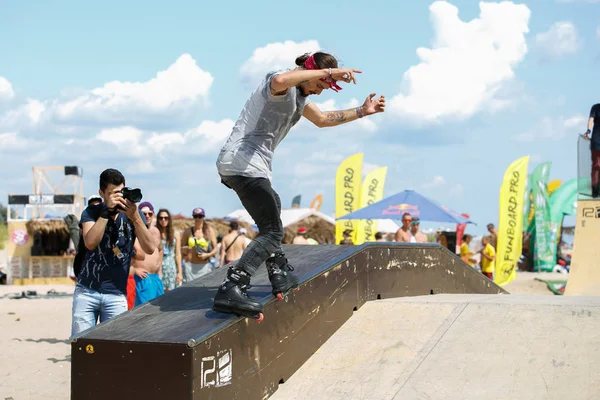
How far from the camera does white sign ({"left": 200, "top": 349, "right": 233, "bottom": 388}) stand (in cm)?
361

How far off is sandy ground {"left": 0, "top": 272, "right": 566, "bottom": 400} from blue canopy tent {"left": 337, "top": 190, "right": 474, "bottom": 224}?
7.35m

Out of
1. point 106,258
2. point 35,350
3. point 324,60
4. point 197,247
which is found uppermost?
point 324,60

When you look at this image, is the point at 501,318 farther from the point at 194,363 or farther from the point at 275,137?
the point at 194,363

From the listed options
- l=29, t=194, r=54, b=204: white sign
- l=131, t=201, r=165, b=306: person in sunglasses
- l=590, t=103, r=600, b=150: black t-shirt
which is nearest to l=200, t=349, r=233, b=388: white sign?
l=131, t=201, r=165, b=306: person in sunglasses

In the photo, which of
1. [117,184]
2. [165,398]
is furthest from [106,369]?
[117,184]

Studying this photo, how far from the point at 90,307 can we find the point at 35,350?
3.99 m

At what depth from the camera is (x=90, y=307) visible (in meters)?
4.89

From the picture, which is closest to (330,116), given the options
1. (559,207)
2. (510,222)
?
(510,222)

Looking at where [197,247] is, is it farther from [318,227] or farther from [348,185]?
[318,227]

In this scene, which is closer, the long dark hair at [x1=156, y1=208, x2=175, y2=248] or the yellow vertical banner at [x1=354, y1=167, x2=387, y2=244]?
the long dark hair at [x1=156, y1=208, x2=175, y2=248]

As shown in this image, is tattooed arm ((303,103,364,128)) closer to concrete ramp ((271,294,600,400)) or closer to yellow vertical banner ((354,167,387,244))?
concrete ramp ((271,294,600,400))

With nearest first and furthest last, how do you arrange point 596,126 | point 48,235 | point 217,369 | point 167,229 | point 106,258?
point 217,369
point 106,258
point 167,229
point 596,126
point 48,235

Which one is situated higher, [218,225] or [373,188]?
[373,188]

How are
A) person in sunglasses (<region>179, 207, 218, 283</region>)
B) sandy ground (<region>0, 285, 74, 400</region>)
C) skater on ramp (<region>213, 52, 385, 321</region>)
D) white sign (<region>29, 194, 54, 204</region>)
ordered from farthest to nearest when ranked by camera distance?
white sign (<region>29, 194, 54, 204</region>) < person in sunglasses (<region>179, 207, 218, 283</region>) < sandy ground (<region>0, 285, 74, 400</region>) < skater on ramp (<region>213, 52, 385, 321</region>)
